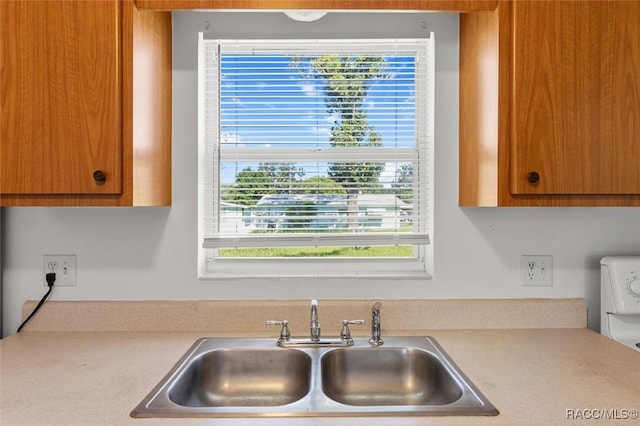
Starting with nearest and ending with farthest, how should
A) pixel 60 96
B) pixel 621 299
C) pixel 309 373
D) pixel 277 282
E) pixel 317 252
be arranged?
pixel 60 96 → pixel 309 373 → pixel 621 299 → pixel 277 282 → pixel 317 252

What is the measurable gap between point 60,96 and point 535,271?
1694 mm

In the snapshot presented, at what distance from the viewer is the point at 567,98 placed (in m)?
1.21

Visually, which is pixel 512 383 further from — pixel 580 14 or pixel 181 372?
pixel 580 14

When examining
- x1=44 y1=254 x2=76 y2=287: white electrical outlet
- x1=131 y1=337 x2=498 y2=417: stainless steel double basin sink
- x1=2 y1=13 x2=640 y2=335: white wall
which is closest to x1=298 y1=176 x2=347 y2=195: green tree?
x1=2 y1=13 x2=640 y2=335: white wall

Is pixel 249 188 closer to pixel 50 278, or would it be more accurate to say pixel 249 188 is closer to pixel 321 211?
pixel 321 211

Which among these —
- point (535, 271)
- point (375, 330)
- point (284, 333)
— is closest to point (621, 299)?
point (535, 271)

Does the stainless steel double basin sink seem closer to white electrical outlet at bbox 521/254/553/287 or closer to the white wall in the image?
the white wall

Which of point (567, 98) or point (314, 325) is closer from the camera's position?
point (567, 98)

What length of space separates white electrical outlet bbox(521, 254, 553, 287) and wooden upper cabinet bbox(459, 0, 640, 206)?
395 mm

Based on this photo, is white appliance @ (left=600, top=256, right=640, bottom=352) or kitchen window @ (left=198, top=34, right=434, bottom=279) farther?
kitchen window @ (left=198, top=34, right=434, bottom=279)

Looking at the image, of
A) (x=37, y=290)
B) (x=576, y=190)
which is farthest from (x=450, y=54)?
(x=37, y=290)

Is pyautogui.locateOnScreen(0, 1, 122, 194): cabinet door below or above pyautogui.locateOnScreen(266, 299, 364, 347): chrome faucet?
above

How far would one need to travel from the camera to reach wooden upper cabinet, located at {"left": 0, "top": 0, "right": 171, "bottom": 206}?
1177 mm

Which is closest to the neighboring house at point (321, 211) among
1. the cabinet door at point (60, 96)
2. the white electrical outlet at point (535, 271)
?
the white electrical outlet at point (535, 271)
